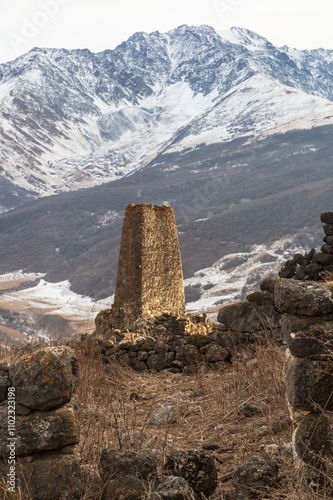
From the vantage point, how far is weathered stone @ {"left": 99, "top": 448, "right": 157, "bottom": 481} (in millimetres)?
2709

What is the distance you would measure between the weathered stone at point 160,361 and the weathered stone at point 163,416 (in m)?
2.72

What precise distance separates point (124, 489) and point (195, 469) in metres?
0.44

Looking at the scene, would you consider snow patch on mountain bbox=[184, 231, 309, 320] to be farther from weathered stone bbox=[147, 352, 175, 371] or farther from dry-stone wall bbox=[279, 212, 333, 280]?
weathered stone bbox=[147, 352, 175, 371]

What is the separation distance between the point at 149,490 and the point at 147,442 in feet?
2.95

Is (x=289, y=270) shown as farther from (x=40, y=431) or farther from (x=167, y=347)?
(x=40, y=431)

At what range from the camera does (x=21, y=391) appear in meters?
2.65

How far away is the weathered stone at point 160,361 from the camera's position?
24.6ft

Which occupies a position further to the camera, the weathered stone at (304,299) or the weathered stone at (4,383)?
Answer: the weathered stone at (304,299)

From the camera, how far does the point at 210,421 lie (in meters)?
4.29

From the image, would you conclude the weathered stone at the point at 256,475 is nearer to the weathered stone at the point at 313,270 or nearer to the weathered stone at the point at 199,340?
the weathered stone at the point at 199,340

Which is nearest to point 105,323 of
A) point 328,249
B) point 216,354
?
point 216,354

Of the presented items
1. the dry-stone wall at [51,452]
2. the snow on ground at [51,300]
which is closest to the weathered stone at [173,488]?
the dry-stone wall at [51,452]

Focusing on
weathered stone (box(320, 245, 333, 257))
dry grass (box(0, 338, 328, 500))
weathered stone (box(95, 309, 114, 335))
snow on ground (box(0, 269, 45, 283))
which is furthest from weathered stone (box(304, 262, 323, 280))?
→ snow on ground (box(0, 269, 45, 283))

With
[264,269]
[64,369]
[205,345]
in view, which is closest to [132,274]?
[205,345]
